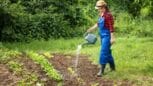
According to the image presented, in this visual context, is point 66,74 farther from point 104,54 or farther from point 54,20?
point 54,20

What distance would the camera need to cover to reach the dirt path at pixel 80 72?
34.4 feet

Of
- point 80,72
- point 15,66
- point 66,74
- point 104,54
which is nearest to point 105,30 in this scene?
point 104,54

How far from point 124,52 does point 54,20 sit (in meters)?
5.38

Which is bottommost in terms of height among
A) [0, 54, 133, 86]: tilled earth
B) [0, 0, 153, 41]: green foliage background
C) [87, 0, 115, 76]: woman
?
[0, 0, 153, 41]: green foliage background

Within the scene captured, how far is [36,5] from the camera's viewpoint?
20.2 meters

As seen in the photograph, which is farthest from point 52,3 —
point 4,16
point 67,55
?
point 67,55

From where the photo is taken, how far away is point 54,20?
64.7 feet

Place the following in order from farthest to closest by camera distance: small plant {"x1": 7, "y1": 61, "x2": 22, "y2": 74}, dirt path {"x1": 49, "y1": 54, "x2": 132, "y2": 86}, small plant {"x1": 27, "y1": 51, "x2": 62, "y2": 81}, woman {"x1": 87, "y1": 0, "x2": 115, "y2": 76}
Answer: woman {"x1": 87, "y1": 0, "x2": 115, "y2": 76} → small plant {"x1": 7, "y1": 61, "x2": 22, "y2": 74} → small plant {"x1": 27, "y1": 51, "x2": 62, "y2": 81} → dirt path {"x1": 49, "y1": 54, "x2": 132, "y2": 86}

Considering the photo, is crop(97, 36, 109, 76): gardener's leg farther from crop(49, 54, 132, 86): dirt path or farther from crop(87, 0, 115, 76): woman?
crop(49, 54, 132, 86): dirt path

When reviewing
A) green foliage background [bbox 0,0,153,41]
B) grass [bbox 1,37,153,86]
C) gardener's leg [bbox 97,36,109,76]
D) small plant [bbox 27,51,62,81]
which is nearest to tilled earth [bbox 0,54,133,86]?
small plant [bbox 27,51,62,81]

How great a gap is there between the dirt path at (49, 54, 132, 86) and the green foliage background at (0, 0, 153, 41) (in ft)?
12.2

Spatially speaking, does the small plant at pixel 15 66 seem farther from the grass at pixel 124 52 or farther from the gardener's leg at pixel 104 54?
the grass at pixel 124 52

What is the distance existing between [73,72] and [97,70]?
72 cm

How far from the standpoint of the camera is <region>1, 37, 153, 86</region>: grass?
11320 millimetres
